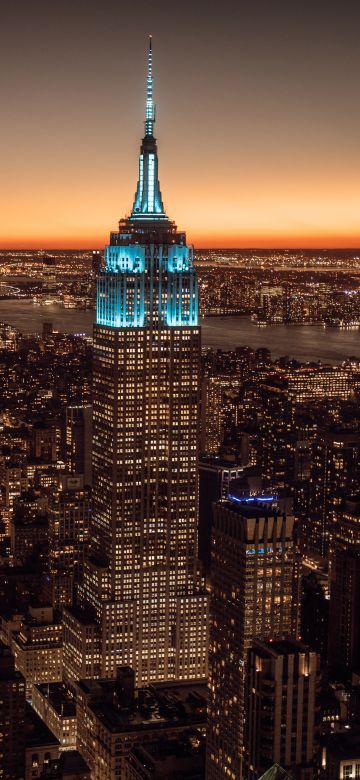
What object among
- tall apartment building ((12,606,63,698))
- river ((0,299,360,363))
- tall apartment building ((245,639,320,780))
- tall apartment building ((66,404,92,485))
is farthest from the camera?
river ((0,299,360,363))

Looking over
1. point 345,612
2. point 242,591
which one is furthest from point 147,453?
point 242,591

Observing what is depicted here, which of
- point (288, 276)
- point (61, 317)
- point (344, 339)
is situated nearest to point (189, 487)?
point (288, 276)

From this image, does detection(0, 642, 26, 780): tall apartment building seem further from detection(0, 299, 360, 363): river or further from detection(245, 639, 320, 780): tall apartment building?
detection(0, 299, 360, 363): river

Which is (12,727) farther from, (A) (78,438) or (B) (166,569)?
(A) (78,438)

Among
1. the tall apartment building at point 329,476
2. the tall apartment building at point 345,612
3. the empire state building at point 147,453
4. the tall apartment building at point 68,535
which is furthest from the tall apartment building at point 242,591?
the tall apartment building at point 329,476

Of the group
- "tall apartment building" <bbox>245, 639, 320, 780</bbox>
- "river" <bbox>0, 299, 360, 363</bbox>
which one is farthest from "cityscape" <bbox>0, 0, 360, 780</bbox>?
"river" <bbox>0, 299, 360, 363</bbox>

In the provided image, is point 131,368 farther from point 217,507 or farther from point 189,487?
point 217,507
